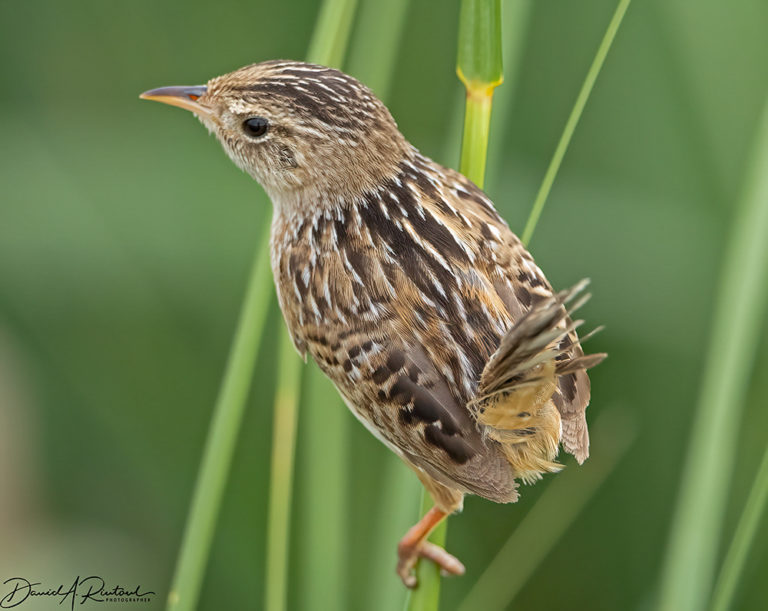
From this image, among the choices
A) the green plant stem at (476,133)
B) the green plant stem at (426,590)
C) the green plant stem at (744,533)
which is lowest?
the green plant stem at (426,590)

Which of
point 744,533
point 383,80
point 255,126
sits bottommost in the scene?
point 744,533

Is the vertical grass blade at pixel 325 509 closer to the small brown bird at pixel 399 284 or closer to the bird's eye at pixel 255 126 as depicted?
the small brown bird at pixel 399 284

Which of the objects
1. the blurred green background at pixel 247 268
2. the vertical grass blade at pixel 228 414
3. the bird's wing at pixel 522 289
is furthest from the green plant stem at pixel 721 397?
the vertical grass blade at pixel 228 414

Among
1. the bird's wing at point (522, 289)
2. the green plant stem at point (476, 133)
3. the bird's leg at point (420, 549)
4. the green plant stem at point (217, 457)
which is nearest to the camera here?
the green plant stem at point (217, 457)

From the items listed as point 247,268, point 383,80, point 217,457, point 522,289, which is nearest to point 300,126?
point 383,80

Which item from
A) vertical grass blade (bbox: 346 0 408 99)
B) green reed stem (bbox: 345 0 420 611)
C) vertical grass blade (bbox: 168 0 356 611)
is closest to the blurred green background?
green reed stem (bbox: 345 0 420 611)

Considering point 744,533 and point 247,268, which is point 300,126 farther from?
point 744,533
